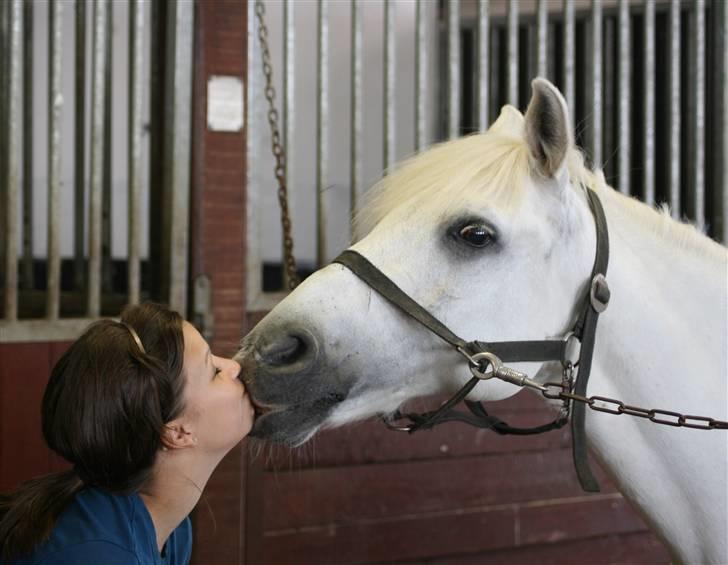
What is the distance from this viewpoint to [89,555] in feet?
2.79

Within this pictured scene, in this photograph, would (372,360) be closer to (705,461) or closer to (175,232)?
(705,461)

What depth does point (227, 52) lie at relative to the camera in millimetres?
1867

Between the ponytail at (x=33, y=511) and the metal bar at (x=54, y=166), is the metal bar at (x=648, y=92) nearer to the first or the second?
the metal bar at (x=54, y=166)

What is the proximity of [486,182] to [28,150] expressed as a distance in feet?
6.64

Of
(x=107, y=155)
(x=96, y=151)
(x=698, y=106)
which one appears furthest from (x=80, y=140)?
(x=698, y=106)

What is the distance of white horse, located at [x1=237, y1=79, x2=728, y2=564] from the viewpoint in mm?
1046

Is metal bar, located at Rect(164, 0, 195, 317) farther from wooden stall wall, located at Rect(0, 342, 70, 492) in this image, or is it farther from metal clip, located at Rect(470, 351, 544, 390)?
metal clip, located at Rect(470, 351, 544, 390)

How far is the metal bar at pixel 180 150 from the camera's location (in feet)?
6.06

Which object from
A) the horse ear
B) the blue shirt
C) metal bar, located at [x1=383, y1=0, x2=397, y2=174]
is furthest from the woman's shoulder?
metal bar, located at [x1=383, y1=0, x2=397, y2=174]

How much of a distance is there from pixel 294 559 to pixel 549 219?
4.01 ft

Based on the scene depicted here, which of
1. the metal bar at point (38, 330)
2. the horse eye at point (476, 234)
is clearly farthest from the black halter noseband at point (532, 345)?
the metal bar at point (38, 330)

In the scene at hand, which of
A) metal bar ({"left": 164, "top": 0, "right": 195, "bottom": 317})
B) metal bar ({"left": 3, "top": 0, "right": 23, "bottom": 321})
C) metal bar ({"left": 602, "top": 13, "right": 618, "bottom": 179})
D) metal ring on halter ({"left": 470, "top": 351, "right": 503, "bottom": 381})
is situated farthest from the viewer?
metal bar ({"left": 602, "top": 13, "right": 618, "bottom": 179})

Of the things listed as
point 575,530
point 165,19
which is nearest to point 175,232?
point 165,19

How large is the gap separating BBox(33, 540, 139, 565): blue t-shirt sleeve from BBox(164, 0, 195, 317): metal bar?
102cm
